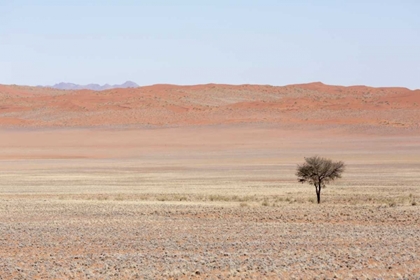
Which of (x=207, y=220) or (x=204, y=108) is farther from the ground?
(x=204, y=108)

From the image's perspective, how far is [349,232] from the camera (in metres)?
20.0

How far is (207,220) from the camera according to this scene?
23344mm

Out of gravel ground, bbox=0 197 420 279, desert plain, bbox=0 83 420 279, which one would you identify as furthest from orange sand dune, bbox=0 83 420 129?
gravel ground, bbox=0 197 420 279

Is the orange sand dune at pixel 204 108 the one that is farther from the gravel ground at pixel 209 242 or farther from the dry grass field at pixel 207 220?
the gravel ground at pixel 209 242

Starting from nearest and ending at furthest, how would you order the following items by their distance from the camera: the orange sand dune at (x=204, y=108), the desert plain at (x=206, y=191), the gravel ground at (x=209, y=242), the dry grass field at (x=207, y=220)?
1. the gravel ground at (x=209, y=242)
2. the dry grass field at (x=207, y=220)
3. the desert plain at (x=206, y=191)
4. the orange sand dune at (x=204, y=108)

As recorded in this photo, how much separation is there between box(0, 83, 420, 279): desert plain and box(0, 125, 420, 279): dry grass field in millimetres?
64

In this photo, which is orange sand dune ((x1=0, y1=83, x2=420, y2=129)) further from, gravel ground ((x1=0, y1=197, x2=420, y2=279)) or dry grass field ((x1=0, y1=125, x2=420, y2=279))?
gravel ground ((x1=0, y1=197, x2=420, y2=279))

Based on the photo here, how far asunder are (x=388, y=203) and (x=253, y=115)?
7046 centimetres

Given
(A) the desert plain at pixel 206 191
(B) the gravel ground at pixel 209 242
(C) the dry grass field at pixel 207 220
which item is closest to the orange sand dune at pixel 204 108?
(A) the desert plain at pixel 206 191

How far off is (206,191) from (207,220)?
13.4 meters

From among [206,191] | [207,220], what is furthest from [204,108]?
[207,220]

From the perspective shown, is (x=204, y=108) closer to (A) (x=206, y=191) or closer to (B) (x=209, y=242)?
(A) (x=206, y=191)

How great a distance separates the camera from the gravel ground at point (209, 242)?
15.0 metres

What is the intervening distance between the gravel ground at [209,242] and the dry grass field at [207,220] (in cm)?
3
